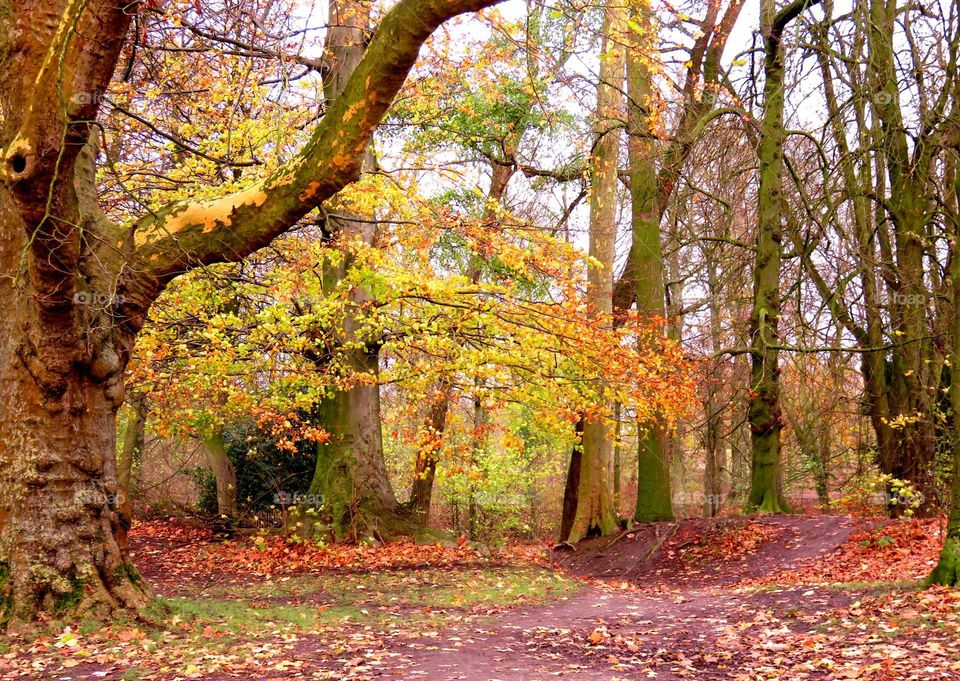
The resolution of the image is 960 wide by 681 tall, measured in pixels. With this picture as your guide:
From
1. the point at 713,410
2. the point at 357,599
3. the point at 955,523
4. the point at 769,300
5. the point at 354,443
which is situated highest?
the point at 769,300

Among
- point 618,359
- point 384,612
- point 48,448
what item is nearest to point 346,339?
point 618,359

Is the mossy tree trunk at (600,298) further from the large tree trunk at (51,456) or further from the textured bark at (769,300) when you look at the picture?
the large tree trunk at (51,456)

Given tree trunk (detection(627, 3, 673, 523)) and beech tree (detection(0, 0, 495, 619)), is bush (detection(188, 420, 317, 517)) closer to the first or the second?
tree trunk (detection(627, 3, 673, 523))

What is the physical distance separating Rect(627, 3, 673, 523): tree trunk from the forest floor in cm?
255

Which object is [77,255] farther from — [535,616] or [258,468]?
[258,468]

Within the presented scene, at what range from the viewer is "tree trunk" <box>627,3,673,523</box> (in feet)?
49.6

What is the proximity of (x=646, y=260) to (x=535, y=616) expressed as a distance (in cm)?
976

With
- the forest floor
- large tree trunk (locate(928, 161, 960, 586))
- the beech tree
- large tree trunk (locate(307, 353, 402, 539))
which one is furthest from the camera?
large tree trunk (locate(307, 353, 402, 539))

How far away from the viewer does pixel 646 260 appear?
15.8 metres

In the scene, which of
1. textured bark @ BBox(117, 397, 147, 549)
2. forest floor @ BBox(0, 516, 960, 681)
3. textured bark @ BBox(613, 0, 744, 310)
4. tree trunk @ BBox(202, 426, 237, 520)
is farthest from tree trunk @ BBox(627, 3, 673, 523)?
textured bark @ BBox(117, 397, 147, 549)

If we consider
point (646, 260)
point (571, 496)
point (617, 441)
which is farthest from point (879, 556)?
point (646, 260)

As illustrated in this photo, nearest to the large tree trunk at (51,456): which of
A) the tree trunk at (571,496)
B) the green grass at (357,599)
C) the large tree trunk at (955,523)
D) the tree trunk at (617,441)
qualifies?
the green grass at (357,599)

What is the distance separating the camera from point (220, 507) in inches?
666

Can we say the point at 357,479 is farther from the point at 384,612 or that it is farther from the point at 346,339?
the point at 384,612
